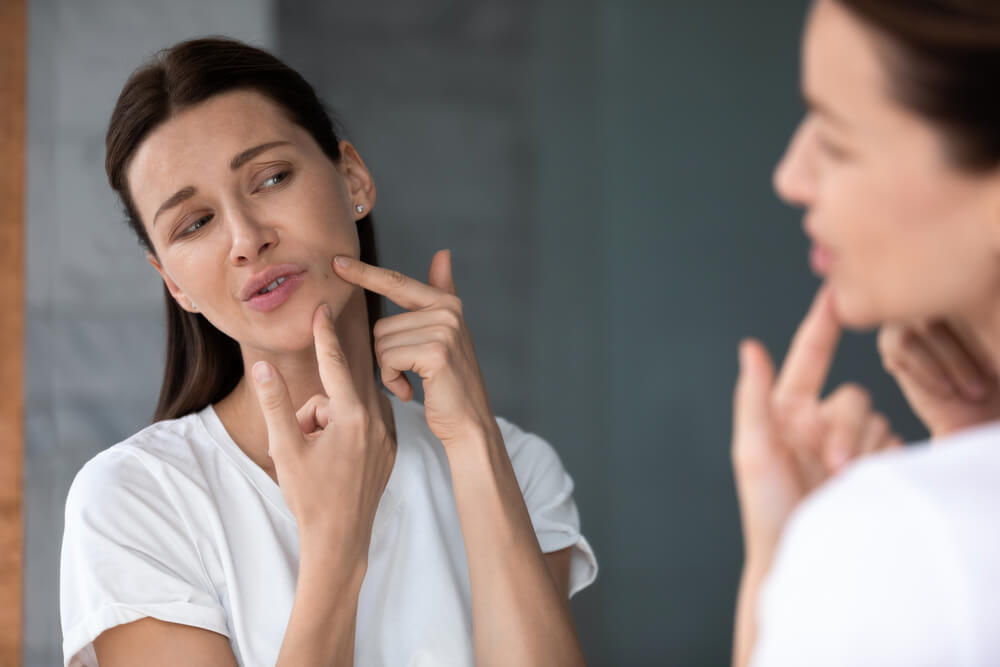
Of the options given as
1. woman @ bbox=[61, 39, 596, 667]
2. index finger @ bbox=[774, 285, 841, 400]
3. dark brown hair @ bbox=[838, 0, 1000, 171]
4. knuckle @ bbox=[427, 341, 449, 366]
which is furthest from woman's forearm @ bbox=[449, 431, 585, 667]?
dark brown hair @ bbox=[838, 0, 1000, 171]

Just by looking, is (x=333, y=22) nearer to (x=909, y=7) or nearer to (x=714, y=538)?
(x=714, y=538)

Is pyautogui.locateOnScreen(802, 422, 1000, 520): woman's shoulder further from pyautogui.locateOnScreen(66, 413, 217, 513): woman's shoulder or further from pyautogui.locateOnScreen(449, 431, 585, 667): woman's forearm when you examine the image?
pyautogui.locateOnScreen(66, 413, 217, 513): woman's shoulder

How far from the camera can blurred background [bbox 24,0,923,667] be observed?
2.56m

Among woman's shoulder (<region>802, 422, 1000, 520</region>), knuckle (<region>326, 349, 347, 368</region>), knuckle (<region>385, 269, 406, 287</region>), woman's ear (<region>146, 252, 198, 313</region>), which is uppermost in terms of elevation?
woman's ear (<region>146, 252, 198, 313</region>)

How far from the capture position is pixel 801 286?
2.89 m

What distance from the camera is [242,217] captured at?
47.1 inches

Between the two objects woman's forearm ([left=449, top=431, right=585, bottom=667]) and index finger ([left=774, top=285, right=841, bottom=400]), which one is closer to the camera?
index finger ([left=774, top=285, right=841, bottom=400])

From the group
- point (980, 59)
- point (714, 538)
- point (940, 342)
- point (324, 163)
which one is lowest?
point (714, 538)

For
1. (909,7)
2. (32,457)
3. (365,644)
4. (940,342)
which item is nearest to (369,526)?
(365,644)

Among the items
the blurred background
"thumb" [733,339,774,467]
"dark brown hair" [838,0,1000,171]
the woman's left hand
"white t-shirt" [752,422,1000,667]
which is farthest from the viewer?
the blurred background

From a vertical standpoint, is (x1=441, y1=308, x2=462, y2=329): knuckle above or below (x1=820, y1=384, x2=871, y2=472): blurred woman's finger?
above

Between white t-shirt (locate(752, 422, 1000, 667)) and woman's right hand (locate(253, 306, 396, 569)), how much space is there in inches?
24.9

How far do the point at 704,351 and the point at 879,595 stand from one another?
236 centimetres

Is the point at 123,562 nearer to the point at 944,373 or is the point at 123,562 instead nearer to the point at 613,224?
the point at 944,373
